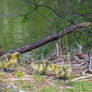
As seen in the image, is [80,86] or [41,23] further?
[41,23]

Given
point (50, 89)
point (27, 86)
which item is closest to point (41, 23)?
point (27, 86)

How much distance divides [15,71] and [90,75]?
4.86 feet

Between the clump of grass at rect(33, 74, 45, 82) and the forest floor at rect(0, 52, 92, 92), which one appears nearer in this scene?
the forest floor at rect(0, 52, 92, 92)

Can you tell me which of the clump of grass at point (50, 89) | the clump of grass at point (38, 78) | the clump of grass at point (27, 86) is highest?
the clump of grass at point (38, 78)

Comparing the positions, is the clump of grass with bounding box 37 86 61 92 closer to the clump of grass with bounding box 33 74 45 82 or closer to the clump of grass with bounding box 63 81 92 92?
the clump of grass with bounding box 63 81 92 92

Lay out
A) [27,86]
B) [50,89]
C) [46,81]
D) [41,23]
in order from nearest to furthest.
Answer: [50,89] → [27,86] → [46,81] → [41,23]

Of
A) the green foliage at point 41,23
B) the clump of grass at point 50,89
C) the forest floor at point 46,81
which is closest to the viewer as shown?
the clump of grass at point 50,89

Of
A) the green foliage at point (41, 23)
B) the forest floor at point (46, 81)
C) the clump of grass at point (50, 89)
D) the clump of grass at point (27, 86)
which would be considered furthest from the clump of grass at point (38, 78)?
the green foliage at point (41, 23)

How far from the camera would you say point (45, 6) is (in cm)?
905

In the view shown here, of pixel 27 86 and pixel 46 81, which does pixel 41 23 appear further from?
pixel 27 86

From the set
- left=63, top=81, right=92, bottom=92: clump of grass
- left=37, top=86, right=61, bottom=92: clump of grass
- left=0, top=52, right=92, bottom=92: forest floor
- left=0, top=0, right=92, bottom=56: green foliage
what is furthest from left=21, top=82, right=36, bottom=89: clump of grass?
left=0, top=0, right=92, bottom=56: green foliage

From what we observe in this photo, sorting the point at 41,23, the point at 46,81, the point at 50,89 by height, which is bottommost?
the point at 50,89

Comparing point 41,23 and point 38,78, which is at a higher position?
point 41,23

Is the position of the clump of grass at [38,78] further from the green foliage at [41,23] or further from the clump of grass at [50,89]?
the green foliage at [41,23]
